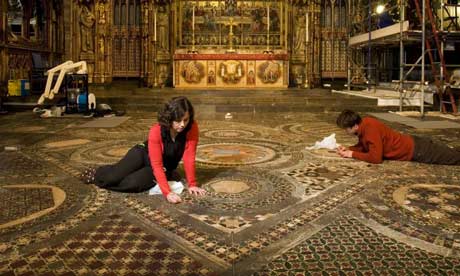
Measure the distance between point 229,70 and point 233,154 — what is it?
8089 mm

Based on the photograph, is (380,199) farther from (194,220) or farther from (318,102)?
(318,102)

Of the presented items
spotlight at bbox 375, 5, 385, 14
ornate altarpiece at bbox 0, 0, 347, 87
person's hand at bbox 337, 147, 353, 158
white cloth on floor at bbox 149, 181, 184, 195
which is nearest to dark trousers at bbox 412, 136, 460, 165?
person's hand at bbox 337, 147, 353, 158

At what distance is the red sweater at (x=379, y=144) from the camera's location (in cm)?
443

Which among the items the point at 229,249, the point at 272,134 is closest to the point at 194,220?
the point at 229,249

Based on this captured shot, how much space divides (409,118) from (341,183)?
213 inches

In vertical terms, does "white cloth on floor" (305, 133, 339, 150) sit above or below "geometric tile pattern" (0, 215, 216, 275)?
above

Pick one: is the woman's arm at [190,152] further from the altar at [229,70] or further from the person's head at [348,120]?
the altar at [229,70]

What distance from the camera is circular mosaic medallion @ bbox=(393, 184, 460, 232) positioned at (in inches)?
114

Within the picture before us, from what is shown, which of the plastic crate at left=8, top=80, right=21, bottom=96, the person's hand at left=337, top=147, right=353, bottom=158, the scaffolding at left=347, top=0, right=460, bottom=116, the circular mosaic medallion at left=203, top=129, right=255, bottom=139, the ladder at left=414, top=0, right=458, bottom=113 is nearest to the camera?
the person's hand at left=337, top=147, right=353, bottom=158

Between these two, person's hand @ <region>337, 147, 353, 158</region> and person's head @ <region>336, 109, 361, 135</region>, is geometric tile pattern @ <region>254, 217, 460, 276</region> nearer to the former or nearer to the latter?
person's head @ <region>336, 109, 361, 135</region>

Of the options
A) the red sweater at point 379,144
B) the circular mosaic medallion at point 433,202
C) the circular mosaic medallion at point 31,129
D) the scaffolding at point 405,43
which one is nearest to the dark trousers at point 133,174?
the circular mosaic medallion at point 433,202

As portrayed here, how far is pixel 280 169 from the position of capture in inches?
173

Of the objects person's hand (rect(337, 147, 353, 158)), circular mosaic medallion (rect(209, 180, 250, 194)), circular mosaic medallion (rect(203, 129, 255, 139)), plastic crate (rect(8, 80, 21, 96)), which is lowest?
circular mosaic medallion (rect(209, 180, 250, 194))

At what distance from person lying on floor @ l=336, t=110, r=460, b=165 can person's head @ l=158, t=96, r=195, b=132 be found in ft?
6.09
